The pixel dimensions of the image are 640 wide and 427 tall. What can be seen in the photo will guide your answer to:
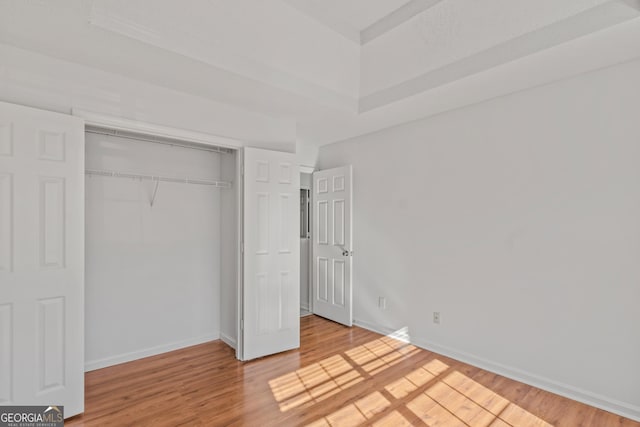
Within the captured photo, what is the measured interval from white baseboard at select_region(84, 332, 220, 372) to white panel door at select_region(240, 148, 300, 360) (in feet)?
2.33

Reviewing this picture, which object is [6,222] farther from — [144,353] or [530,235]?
[530,235]

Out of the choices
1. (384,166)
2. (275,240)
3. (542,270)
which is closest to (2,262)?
(275,240)

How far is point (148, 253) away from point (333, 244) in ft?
7.50

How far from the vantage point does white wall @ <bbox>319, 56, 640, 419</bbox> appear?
236cm

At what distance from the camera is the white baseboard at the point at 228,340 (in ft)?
11.5

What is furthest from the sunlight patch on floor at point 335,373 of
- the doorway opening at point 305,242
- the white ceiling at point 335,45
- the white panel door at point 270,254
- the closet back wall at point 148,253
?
the white ceiling at point 335,45

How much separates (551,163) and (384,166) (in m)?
1.76

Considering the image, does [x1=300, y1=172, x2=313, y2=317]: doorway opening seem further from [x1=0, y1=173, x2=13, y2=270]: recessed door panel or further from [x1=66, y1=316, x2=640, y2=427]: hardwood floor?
[x1=0, y1=173, x2=13, y2=270]: recessed door panel

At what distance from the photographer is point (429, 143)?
3.53m

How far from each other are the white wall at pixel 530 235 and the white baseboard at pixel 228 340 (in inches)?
70.9

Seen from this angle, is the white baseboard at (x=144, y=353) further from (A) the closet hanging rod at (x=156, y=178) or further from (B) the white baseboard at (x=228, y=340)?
(A) the closet hanging rod at (x=156, y=178)

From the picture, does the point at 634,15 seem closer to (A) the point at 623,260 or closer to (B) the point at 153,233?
(A) the point at 623,260

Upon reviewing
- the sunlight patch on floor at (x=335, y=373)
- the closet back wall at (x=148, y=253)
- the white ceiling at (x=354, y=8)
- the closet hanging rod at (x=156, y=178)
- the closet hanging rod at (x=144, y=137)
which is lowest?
the sunlight patch on floor at (x=335, y=373)

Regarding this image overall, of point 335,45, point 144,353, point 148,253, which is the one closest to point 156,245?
point 148,253
